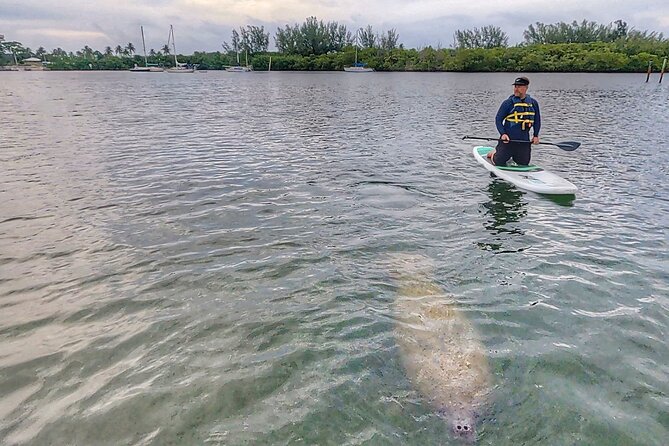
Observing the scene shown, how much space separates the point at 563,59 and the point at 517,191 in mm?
116203

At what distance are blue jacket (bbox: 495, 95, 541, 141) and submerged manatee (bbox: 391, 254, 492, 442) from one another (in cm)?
756

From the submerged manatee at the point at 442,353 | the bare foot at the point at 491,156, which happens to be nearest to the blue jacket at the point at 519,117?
the bare foot at the point at 491,156

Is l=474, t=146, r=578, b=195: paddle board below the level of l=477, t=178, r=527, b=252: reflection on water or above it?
above

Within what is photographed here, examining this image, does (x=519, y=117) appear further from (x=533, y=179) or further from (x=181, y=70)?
(x=181, y=70)

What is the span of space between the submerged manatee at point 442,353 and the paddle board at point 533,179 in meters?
6.34

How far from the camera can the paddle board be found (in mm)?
11453

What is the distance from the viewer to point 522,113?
1234cm

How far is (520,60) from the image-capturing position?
11500cm

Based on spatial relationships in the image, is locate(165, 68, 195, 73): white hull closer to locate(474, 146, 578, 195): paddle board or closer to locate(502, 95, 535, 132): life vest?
locate(474, 146, 578, 195): paddle board

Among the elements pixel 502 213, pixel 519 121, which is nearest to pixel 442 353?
pixel 502 213

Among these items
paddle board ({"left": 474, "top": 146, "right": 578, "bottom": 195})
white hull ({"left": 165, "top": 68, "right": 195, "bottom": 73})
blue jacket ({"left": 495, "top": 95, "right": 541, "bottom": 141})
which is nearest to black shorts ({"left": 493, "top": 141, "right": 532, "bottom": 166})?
paddle board ({"left": 474, "top": 146, "right": 578, "bottom": 195})

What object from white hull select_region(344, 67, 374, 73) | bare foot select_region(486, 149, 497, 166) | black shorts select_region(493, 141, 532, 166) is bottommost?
bare foot select_region(486, 149, 497, 166)

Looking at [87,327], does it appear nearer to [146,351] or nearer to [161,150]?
[146,351]

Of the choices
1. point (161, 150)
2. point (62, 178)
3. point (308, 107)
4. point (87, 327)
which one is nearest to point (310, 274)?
point (87, 327)
